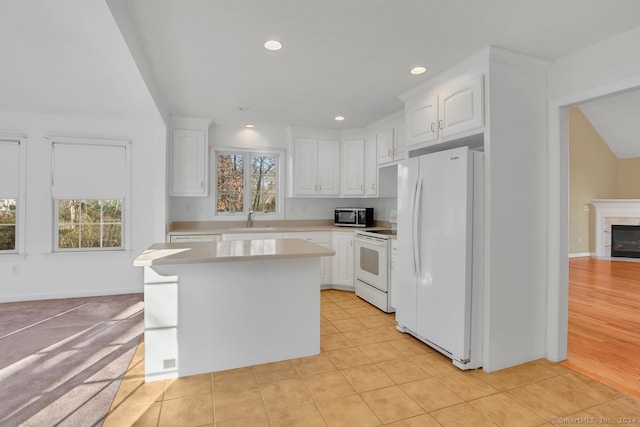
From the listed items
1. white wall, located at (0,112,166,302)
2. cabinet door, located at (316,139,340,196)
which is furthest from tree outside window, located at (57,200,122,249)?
cabinet door, located at (316,139,340,196)

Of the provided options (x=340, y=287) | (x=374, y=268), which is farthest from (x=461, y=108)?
(x=340, y=287)

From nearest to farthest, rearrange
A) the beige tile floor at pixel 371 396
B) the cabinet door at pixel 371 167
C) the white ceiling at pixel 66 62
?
the beige tile floor at pixel 371 396, the white ceiling at pixel 66 62, the cabinet door at pixel 371 167

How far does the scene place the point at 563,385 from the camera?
2338 mm

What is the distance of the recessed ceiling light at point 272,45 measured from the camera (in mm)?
2500

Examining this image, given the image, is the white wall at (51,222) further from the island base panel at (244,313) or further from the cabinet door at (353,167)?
the cabinet door at (353,167)

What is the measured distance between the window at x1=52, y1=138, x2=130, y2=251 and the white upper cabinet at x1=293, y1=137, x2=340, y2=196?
239cm

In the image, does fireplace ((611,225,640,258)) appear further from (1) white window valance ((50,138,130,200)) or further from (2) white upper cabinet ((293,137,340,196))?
(1) white window valance ((50,138,130,200))

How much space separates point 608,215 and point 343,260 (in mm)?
7023

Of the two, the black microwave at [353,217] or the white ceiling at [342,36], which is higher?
the white ceiling at [342,36]

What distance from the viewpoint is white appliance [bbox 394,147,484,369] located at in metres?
2.56

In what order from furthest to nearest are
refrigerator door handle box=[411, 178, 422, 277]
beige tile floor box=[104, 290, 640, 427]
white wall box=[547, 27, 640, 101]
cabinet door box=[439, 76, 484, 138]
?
refrigerator door handle box=[411, 178, 422, 277]
cabinet door box=[439, 76, 484, 138]
white wall box=[547, 27, 640, 101]
beige tile floor box=[104, 290, 640, 427]

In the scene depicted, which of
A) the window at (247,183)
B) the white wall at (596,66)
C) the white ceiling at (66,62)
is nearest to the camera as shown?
the white ceiling at (66,62)

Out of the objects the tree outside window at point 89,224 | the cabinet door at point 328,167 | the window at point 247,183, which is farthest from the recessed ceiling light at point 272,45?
the tree outside window at point 89,224

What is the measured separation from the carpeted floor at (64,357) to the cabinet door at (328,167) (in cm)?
298
